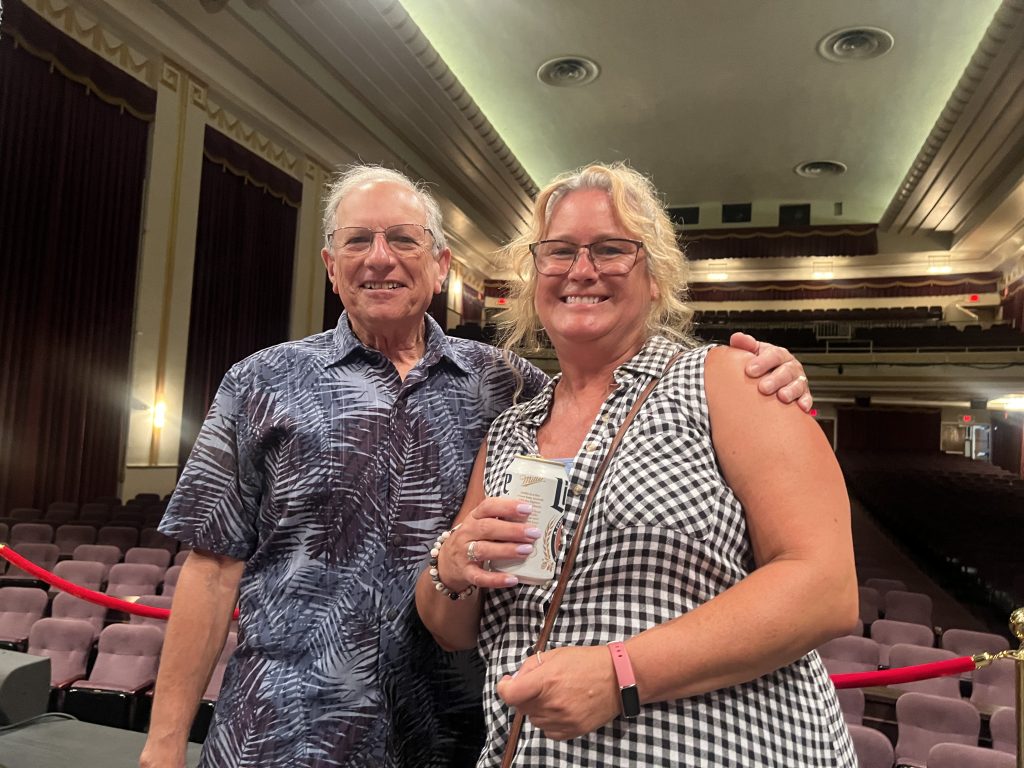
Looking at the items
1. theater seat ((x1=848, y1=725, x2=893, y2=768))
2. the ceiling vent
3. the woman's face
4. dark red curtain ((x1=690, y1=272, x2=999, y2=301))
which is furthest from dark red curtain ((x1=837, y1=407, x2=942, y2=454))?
the woman's face

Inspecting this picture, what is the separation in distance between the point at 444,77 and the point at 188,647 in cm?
944

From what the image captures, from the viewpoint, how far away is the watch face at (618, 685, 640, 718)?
87 centimetres

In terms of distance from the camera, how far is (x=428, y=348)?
5.00 feet

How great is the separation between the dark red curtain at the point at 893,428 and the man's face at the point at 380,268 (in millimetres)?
19561

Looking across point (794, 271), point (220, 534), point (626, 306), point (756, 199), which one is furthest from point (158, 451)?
point (794, 271)

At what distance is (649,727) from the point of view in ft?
3.07

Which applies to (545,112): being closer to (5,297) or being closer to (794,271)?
(5,297)

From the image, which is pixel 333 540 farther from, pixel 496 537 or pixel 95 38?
pixel 95 38

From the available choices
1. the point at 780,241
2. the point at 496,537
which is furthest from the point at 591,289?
the point at 780,241

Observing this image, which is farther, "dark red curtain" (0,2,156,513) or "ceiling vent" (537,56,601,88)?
"ceiling vent" (537,56,601,88)

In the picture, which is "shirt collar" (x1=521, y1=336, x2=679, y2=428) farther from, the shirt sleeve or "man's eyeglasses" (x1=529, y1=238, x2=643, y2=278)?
the shirt sleeve

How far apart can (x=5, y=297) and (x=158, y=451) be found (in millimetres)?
2562

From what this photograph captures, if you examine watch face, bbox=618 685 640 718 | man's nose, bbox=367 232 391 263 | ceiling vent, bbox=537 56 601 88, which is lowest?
watch face, bbox=618 685 640 718

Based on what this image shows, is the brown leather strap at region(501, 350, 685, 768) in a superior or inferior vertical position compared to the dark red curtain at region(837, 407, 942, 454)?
inferior
